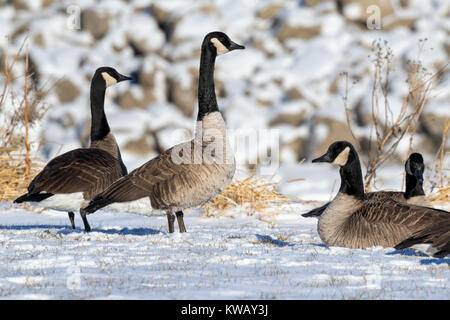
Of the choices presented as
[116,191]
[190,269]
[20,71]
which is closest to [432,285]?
[190,269]

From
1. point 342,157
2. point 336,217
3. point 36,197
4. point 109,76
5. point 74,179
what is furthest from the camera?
point 109,76

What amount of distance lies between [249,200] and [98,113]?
2995 millimetres

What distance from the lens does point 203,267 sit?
5.37m

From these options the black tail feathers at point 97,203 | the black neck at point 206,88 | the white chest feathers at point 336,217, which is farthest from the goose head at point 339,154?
the black tail feathers at point 97,203

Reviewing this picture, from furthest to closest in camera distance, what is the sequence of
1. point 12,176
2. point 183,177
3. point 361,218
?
1. point 12,176
2. point 183,177
3. point 361,218

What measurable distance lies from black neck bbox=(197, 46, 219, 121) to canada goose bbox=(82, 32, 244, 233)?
0.32 m

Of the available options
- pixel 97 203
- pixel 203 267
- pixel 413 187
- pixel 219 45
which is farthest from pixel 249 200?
pixel 203 267

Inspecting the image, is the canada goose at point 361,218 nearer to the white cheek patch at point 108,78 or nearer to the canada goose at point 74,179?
the canada goose at point 74,179

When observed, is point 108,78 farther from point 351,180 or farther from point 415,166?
point 415,166

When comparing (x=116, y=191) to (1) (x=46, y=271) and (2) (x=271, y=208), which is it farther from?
(2) (x=271, y=208)

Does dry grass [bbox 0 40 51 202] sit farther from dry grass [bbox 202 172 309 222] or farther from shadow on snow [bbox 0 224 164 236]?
dry grass [bbox 202 172 309 222]

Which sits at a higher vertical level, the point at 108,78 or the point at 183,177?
the point at 108,78

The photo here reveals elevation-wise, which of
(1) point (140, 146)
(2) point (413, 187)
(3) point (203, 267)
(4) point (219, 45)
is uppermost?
(4) point (219, 45)

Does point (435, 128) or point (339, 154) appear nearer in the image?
point (339, 154)
